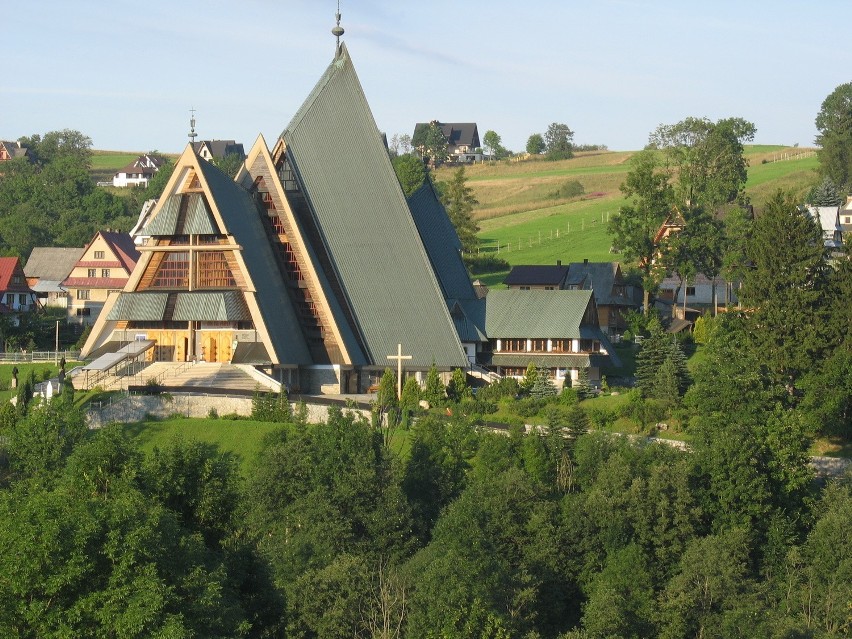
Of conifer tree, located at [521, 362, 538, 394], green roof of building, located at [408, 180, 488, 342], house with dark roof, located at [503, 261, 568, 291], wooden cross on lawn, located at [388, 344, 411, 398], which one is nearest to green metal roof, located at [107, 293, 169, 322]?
wooden cross on lawn, located at [388, 344, 411, 398]

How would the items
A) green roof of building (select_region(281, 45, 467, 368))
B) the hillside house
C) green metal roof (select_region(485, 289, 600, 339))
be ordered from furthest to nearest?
1. the hillside house
2. green metal roof (select_region(485, 289, 600, 339))
3. green roof of building (select_region(281, 45, 467, 368))

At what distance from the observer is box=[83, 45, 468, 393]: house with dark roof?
57.8 meters

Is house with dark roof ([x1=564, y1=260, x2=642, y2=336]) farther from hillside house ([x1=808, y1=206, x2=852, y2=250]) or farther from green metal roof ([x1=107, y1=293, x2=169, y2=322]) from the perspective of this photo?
green metal roof ([x1=107, y1=293, x2=169, y2=322])

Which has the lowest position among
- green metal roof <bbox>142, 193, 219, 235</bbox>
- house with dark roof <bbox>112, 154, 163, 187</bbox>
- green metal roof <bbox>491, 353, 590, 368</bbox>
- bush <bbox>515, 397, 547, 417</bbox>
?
bush <bbox>515, 397, 547, 417</bbox>

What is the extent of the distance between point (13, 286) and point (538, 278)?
25.1m

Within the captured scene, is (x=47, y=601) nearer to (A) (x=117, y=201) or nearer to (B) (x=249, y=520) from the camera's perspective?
(B) (x=249, y=520)

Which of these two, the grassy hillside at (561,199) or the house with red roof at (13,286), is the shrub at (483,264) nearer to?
the grassy hillside at (561,199)

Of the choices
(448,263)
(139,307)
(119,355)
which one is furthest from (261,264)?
(448,263)

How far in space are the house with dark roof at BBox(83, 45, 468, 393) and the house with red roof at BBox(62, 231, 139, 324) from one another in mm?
22922

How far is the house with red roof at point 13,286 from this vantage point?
77125mm

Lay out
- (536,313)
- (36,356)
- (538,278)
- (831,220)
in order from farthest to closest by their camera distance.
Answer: (831,220) < (538,278) < (36,356) < (536,313)

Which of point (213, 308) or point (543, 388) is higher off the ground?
point (213, 308)

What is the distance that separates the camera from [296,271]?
195 feet

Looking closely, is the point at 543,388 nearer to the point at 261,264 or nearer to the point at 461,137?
the point at 261,264
